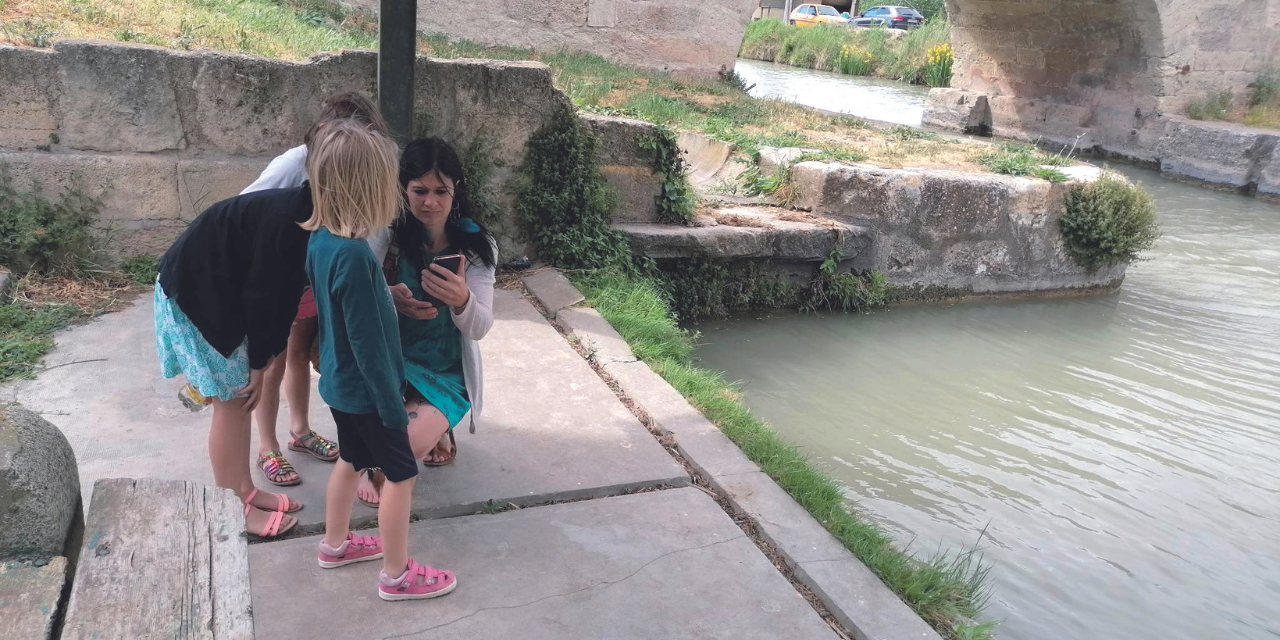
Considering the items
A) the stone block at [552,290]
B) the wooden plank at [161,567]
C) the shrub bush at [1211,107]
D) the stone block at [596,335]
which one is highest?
the shrub bush at [1211,107]

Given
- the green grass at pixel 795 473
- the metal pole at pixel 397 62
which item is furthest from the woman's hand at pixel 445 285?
the metal pole at pixel 397 62

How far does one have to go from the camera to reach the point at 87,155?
4.59 meters

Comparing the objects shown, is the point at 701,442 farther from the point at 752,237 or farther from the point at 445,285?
the point at 752,237

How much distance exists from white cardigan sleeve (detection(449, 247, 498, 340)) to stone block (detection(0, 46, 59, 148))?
10.1ft

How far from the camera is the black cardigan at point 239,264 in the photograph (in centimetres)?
246

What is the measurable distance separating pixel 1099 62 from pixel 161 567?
54.3 feet

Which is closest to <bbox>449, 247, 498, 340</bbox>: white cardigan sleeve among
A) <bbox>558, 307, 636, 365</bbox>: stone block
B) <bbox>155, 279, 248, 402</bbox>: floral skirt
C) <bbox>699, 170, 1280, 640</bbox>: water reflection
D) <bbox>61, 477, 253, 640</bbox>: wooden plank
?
<bbox>155, 279, 248, 402</bbox>: floral skirt

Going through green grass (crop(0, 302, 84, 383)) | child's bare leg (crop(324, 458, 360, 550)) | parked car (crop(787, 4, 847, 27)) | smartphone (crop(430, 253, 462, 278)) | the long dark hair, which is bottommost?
green grass (crop(0, 302, 84, 383))

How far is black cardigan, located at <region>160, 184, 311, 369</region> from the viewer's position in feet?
8.05

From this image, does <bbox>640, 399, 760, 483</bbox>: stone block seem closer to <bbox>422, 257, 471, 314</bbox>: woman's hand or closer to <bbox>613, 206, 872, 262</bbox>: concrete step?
<bbox>422, 257, 471, 314</bbox>: woman's hand

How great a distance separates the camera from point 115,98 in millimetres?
4539

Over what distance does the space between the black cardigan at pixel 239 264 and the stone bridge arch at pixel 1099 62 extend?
12.7m

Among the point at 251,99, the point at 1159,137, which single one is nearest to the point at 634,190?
the point at 251,99

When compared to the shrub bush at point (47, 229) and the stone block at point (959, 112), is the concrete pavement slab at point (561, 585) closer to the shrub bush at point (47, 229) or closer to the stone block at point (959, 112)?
the shrub bush at point (47, 229)
